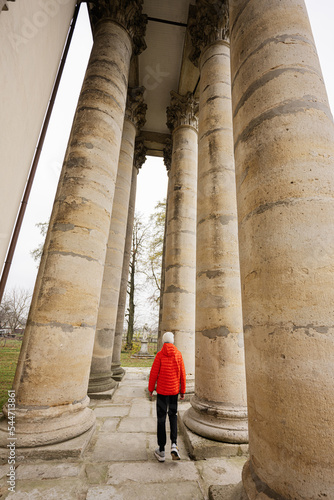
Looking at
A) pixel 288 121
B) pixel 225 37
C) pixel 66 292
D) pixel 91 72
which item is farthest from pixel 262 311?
pixel 225 37

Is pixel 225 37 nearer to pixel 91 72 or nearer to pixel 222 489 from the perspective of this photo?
pixel 91 72

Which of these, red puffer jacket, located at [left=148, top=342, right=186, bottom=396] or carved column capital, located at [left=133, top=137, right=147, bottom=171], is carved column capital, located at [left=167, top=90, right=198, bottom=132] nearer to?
carved column capital, located at [left=133, top=137, right=147, bottom=171]

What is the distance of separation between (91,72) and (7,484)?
7968mm

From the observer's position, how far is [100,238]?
4977 millimetres

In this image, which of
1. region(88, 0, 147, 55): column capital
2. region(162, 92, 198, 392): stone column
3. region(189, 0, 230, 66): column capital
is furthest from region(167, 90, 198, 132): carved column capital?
region(88, 0, 147, 55): column capital

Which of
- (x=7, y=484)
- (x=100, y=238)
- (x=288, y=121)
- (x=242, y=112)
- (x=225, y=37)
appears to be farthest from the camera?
(x=225, y=37)

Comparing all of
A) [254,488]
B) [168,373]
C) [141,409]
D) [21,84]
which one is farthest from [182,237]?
[254,488]

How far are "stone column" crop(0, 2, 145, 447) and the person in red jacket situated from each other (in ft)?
4.08

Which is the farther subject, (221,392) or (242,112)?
(221,392)

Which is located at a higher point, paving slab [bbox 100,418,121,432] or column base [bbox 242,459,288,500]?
column base [bbox 242,459,288,500]

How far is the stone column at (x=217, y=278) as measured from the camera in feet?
14.3

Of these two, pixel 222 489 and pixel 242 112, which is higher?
pixel 242 112

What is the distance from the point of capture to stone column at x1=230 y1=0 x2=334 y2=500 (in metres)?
1.82

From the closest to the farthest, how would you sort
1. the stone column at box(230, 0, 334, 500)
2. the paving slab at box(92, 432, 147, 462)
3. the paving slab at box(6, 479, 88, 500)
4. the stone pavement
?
the stone column at box(230, 0, 334, 500) → the paving slab at box(6, 479, 88, 500) → the stone pavement → the paving slab at box(92, 432, 147, 462)
